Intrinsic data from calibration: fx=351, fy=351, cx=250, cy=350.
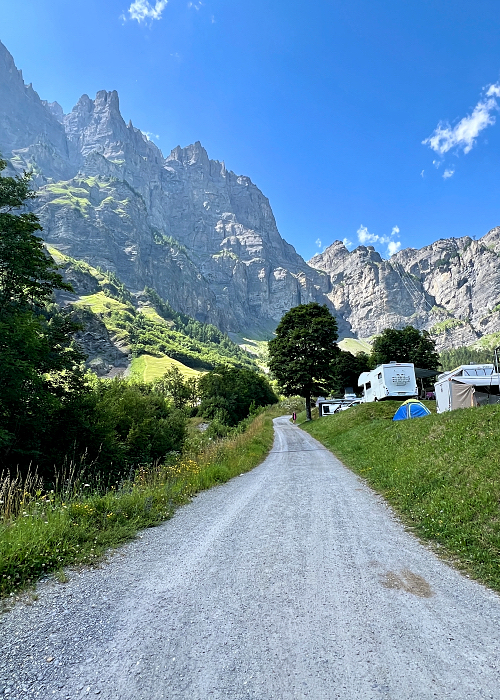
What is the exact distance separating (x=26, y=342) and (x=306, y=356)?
1150 inches

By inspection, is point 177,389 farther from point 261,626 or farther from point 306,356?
point 261,626

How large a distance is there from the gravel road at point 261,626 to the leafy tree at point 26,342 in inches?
369

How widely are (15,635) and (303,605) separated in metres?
2.91

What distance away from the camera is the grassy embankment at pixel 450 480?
17.4 feet

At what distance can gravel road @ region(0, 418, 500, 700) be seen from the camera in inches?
107

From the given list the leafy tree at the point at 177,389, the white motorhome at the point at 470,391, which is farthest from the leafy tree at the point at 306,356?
the leafy tree at the point at 177,389

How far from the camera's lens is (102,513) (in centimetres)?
677

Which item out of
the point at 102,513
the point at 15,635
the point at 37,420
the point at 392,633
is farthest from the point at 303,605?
the point at 37,420

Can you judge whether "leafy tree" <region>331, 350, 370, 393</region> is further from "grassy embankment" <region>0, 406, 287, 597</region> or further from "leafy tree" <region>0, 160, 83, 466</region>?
"grassy embankment" <region>0, 406, 287, 597</region>

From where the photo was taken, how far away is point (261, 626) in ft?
11.5

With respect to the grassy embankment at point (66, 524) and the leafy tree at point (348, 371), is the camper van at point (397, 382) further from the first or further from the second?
the leafy tree at point (348, 371)

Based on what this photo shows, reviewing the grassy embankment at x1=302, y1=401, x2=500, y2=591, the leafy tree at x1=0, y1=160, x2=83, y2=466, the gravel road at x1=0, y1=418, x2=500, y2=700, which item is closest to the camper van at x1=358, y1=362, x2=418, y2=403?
the grassy embankment at x1=302, y1=401, x2=500, y2=591

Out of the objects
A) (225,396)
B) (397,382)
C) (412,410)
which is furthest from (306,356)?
(225,396)

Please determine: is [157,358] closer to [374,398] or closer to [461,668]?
[374,398]
